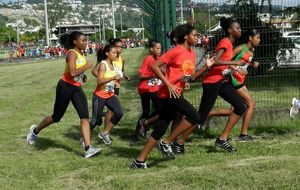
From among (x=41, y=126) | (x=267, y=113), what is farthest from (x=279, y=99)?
(x=41, y=126)

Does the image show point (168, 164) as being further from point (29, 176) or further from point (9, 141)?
point (9, 141)

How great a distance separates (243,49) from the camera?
8.44 metres

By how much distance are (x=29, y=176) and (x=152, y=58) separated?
302 cm

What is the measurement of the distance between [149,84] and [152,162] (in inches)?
80.9

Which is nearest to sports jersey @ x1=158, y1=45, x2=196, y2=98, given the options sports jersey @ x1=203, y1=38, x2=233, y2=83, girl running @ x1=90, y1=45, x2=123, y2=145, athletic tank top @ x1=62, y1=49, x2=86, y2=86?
sports jersey @ x1=203, y1=38, x2=233, y2=83

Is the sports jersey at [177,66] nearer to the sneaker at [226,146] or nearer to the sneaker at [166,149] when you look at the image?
the sneaker at [166,149]

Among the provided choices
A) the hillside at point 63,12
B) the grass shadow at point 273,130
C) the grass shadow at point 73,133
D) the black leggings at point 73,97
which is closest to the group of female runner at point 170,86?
the black leggings at point 73,97

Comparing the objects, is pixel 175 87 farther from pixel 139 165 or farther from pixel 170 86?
pixel 139 165

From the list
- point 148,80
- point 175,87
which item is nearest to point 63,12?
point 148,80

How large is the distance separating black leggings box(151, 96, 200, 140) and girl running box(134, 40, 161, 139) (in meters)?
1.88

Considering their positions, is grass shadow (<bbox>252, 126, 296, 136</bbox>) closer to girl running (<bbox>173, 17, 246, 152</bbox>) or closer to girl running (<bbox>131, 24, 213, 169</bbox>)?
girl running (<bbox>173, 17, 246, 152</bbox>)

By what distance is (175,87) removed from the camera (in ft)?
23.1

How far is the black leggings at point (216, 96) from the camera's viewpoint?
26.2ft

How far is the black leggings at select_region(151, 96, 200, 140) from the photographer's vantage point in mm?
7141
